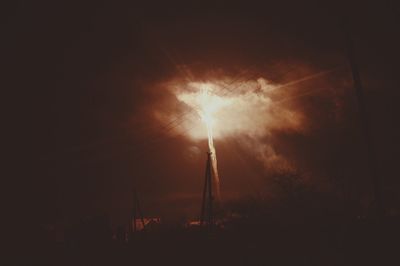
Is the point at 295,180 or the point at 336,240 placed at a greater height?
the point at 295,180

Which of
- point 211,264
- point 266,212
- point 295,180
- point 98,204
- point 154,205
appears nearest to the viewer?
point 211,264

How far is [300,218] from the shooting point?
1070 inches

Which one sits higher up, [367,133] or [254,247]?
[367,133]

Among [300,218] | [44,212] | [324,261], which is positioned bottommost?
[324,261]

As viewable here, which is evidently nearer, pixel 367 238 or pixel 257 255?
pixel 367 238

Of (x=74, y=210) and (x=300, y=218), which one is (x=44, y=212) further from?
(x=300, y=218)

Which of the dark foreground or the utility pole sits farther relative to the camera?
the dark foreground

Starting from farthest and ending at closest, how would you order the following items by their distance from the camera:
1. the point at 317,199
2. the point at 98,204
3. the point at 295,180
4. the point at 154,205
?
the point at 154,205 → the point at 98,204 → the point at 295,180 → the point at 317,199

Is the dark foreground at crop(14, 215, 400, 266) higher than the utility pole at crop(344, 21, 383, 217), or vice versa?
the utility pole at crop(344, 21, 383, 217)

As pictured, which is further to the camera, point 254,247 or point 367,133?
point 254,247

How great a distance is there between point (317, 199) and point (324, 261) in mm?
19923

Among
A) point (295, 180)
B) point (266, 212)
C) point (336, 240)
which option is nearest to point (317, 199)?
point (295, 180)

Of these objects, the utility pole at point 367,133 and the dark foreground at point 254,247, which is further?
the dark foreground at point 254,247

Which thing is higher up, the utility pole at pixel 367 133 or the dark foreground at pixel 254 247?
the utility pole at pixel 367 133
